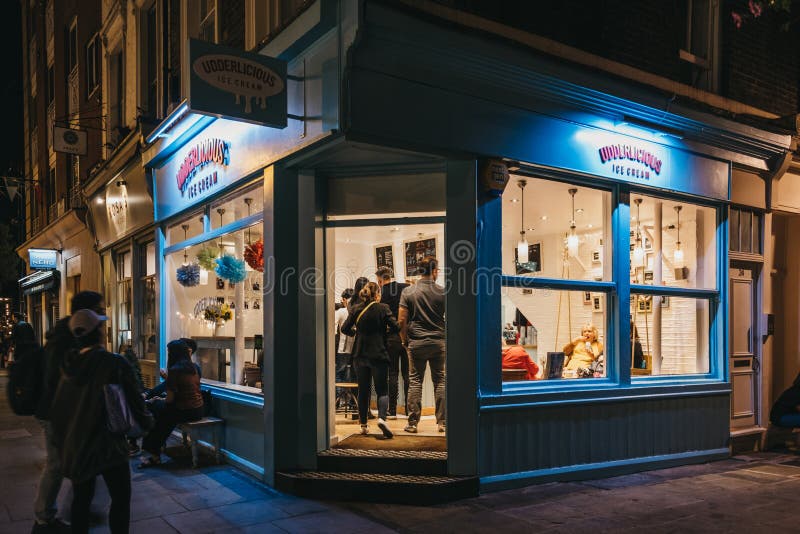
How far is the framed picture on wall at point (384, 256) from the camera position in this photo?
8359 millimetres

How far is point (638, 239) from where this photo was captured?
833 centimetres

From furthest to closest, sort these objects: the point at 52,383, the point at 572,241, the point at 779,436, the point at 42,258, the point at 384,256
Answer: the point at 42,258
the point at 779,436
the point at 384,256
the point at 572,241
the point at 52,383

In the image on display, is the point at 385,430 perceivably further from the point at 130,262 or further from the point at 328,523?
the point at 130,262

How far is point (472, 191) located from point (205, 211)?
13.7 ft

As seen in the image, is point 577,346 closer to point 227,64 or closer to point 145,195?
point 227,64

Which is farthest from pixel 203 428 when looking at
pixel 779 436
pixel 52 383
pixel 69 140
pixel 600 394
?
pixel 69 140

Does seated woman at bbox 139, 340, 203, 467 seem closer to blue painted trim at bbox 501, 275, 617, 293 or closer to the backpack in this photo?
the backpack

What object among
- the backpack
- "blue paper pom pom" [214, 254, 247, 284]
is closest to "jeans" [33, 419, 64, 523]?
the backpack

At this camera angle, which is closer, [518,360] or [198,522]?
[198,522]

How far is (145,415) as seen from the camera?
4.43m

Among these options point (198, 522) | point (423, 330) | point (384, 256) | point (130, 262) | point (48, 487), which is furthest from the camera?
point (130, 262)

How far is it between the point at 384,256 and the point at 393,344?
1.28 meters

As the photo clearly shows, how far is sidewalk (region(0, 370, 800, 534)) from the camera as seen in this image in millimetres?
5398

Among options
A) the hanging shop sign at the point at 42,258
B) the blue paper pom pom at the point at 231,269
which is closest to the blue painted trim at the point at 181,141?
the blue paper pom pom at the point at 231,269
